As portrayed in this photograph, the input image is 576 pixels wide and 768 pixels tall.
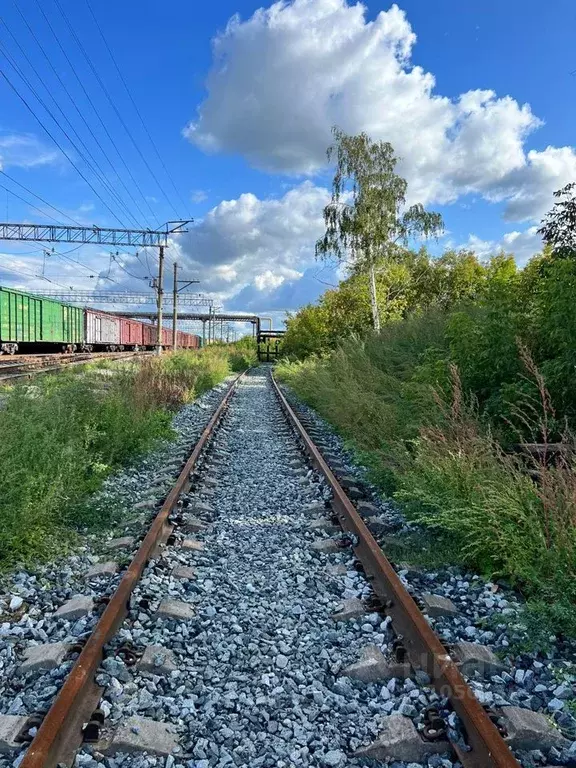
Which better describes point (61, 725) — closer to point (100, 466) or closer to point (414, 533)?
point (414, 533)

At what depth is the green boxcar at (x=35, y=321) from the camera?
27719 mm

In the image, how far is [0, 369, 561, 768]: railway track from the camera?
7.84ft

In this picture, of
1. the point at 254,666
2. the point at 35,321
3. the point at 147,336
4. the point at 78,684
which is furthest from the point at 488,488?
the point at 147,336

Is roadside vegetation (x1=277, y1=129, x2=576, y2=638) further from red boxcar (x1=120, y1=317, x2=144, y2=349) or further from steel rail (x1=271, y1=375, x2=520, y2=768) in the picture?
red boxcar (x1=120, y1=317, x2=144, y2=349)

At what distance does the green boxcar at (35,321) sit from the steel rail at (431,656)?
27.0 metres

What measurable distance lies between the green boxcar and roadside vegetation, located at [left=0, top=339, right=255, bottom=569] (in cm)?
1760

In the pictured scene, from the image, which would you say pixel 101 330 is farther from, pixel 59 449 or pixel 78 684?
pixel 78 684

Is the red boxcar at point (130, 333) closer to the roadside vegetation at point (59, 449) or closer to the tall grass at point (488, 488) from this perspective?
the roadside vegetation at point (59, 449)

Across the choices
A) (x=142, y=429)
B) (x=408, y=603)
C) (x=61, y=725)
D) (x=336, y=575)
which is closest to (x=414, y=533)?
(x=336, y=575)

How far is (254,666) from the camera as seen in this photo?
3086 millimetres

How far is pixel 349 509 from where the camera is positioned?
5.47m

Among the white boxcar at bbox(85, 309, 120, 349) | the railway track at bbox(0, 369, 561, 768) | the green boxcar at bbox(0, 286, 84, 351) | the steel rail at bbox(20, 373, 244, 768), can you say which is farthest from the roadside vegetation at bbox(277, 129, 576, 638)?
the white boxcar at bbox(85, 309, 120, 349)

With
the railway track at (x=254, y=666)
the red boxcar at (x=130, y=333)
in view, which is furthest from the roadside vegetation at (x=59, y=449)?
the red boxcar at (x=130, y=333)

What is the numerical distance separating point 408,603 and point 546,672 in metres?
0.80
